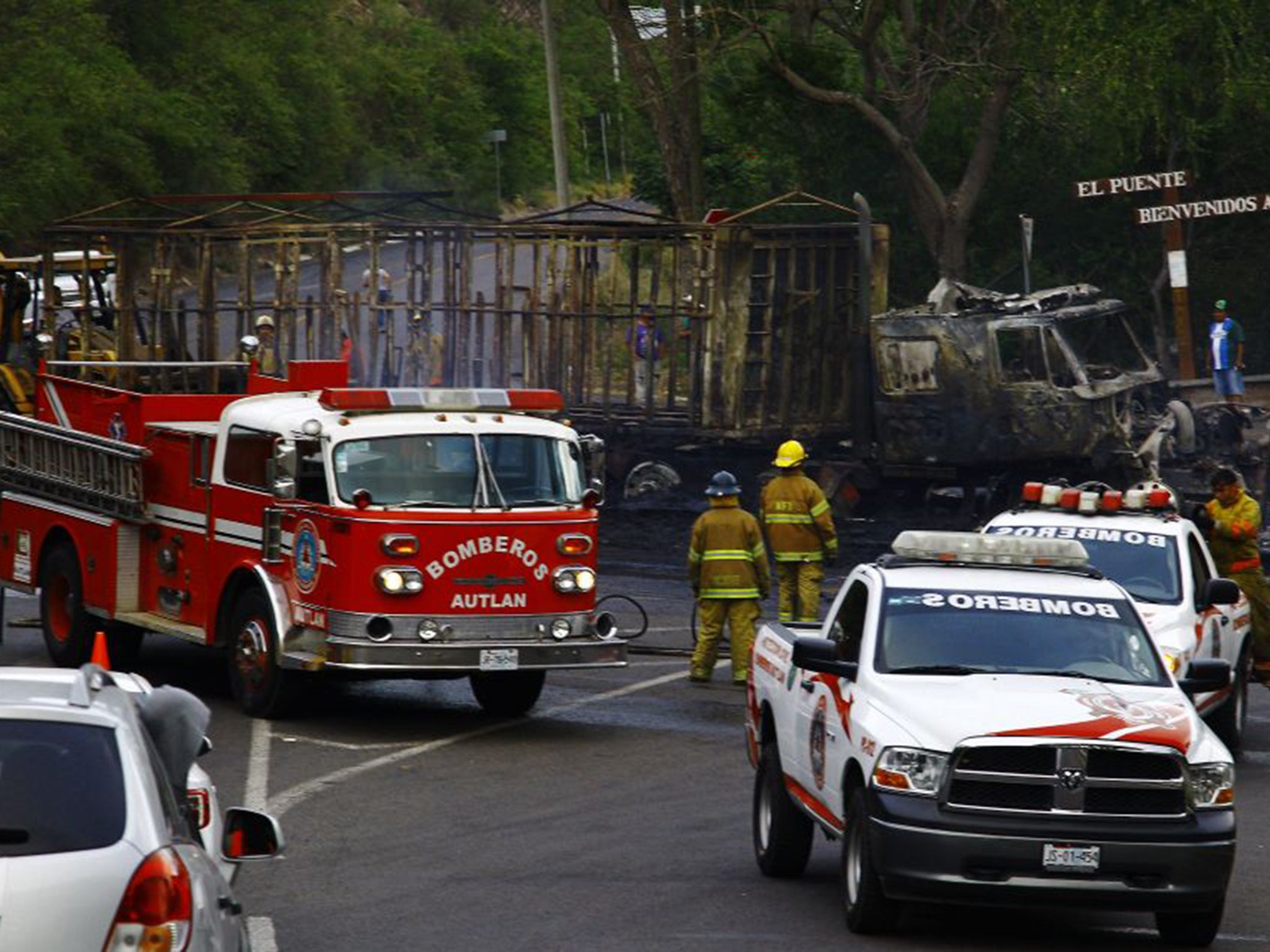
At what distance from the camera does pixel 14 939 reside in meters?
5.59

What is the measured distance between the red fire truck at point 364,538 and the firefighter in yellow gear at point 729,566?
148 cm

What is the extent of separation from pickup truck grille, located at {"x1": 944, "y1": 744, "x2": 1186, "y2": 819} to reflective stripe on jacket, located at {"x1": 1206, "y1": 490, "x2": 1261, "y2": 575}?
7.73 meters

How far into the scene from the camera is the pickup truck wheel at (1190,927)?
9.84 metres

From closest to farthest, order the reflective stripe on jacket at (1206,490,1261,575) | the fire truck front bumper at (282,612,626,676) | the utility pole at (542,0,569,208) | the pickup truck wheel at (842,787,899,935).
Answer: the pickup truck wheel at (842,787,899,935) < the fire truck front bumper at (282,612,626,676) < the reflective stripe on jacket at (1206,490,1261,575) < the utility pole at (542,0,569,208)

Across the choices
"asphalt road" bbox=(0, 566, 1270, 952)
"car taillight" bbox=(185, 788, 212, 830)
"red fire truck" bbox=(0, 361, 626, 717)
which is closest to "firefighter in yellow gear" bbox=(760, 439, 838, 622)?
"asphalt road" bbox=(0, 566, 1270, 952)

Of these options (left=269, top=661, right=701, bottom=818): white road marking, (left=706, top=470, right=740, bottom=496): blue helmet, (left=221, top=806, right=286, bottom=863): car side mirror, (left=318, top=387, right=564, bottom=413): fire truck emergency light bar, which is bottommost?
(left=269, top=661, right=701, bottom=818): white road marking

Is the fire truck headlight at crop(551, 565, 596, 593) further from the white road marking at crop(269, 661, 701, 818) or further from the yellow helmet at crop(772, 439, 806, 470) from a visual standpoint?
the yellow helmet at crop(772, 439, 806, 470)


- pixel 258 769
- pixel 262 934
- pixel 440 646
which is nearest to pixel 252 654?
pixel 440 646

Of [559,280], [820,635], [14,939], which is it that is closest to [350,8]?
[559,280]

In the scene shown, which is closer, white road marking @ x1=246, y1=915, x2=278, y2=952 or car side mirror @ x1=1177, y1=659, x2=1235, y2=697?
white road marking @ x1=246, y1=915, x2=278, y2=952

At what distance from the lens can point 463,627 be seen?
1598cm

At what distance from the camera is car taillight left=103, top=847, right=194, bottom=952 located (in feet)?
18.7

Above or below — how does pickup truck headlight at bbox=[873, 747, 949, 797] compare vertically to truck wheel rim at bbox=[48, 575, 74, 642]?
above

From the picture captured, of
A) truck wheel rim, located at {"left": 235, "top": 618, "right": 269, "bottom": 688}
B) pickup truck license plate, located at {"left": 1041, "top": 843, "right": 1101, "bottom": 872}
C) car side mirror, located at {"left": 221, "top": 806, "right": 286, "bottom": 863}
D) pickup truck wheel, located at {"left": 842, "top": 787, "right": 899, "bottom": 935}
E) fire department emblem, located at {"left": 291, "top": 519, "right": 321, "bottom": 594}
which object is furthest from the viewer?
truck wheel rim, located at {"left": 235, "top": 618, "right": 269, "bottom": 688}
